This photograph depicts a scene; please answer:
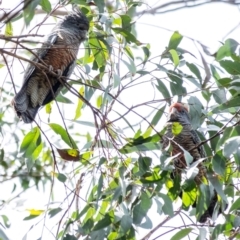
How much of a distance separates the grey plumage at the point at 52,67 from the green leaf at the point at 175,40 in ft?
1.61

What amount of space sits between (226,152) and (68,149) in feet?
2.27

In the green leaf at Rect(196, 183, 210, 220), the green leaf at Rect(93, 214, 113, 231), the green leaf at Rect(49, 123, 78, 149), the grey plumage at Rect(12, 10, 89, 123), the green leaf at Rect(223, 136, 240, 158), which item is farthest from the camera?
the grey plumage at Rect(12, 10, 89, 123)

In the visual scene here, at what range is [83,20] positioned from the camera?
3.54 meters

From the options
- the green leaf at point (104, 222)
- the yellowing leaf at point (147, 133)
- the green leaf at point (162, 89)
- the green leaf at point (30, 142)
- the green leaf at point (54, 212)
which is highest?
the green leaf at point (162, 89)

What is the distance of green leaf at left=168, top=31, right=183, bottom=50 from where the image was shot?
321cm

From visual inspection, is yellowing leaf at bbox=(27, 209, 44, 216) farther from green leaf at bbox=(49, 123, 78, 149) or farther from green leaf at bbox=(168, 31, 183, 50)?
green leaf at bbox=(168, 31, 183, 50)

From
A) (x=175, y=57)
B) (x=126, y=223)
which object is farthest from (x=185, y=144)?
(x=126, y=223)

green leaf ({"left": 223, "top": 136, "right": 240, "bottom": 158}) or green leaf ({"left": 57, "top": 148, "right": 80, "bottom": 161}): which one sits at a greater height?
green leaf ({"left": 57, "top": 148, "right": 80, "bottom": 161})

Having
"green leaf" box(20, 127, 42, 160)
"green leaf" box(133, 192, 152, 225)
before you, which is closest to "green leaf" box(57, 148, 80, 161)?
"green leaf" box(20, 127, 42, 160)

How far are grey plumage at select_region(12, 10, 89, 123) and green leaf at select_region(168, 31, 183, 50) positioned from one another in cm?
49

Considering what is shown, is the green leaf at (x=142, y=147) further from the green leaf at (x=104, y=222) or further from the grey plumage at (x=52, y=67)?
the grey plumage at (x=52, y=67)

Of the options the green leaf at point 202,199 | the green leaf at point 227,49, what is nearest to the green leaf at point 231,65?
the green leaf at point 227,49

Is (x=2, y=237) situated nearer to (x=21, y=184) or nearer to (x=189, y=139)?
(x=189, y=139)

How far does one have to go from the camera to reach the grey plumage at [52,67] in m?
3.52
